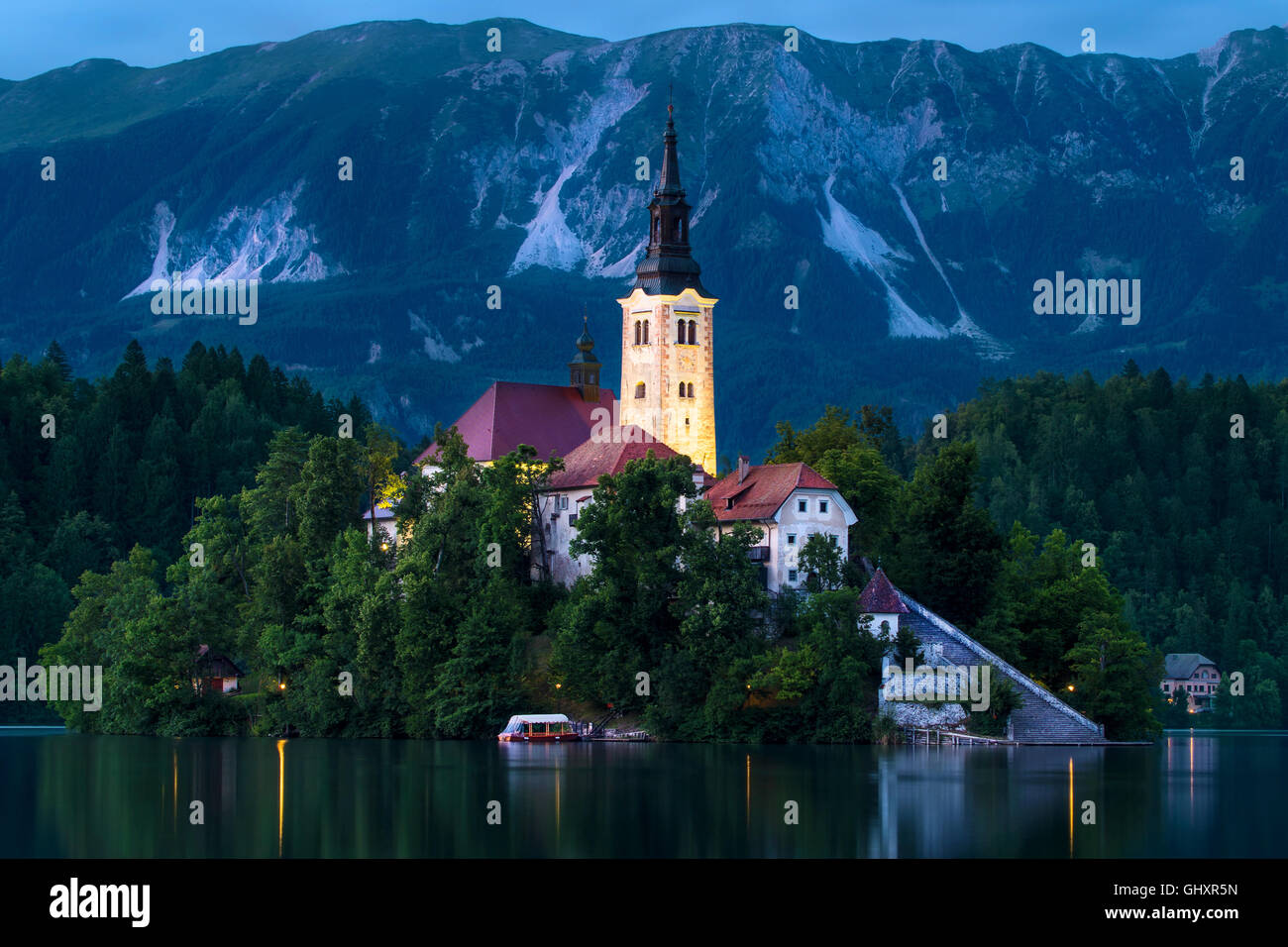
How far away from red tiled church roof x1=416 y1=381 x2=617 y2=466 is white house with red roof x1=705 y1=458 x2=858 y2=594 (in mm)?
23360

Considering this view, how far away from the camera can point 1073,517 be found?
536ft

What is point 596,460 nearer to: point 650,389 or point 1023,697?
point 650,389

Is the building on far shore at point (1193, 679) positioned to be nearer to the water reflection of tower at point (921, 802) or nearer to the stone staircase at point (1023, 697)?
the stone staircase at point (1023, 697)

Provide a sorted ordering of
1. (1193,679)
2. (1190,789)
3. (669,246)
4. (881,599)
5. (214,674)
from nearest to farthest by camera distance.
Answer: (1190,789) < (881,599) < (214,674) < (669,246) < (1193,679)

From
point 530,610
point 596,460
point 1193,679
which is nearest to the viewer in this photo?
point 530,610

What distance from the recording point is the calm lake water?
4809cm

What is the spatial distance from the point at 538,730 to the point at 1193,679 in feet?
223

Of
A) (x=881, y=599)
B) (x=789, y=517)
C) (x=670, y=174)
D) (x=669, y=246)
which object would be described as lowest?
(x=881, y=599)

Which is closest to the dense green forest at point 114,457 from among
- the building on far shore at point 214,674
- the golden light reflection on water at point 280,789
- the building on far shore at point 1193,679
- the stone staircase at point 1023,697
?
the building on far shore at point 214,674

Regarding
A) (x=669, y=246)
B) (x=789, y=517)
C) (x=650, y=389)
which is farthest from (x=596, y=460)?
(x=669, y=246)

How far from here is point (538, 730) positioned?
8638cm
